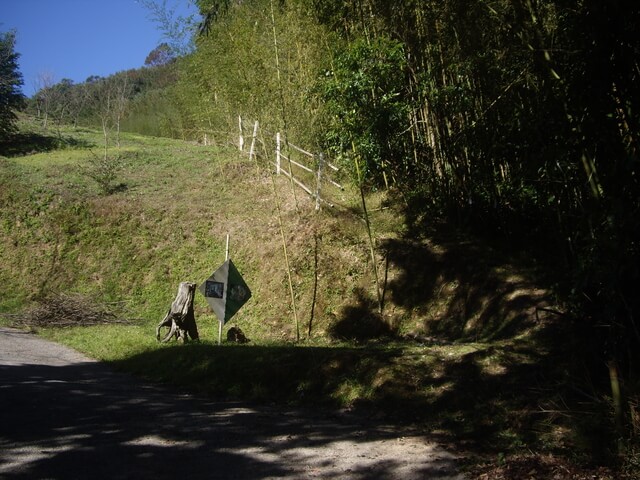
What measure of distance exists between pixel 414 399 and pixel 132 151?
22.2 meters

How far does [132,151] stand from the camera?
83.9 ft

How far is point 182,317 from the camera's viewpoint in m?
10.5

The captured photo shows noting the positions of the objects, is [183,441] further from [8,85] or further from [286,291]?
[8,85]

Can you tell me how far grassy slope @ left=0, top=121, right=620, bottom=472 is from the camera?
6129mm

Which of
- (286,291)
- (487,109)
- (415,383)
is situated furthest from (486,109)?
(286,291)

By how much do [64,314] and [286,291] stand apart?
207 inches

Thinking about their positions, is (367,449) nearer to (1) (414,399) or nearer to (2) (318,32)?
(1) (414,399)

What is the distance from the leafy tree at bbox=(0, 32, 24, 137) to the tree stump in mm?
20396

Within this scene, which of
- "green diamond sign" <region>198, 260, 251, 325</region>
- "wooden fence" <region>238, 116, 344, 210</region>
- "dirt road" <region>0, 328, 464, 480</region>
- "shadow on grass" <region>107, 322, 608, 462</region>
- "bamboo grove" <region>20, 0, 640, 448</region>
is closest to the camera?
"bamboo grove" <region>20, 0, 640, 448</region>

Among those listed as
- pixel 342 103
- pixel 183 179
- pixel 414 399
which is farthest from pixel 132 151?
pixel 414 399

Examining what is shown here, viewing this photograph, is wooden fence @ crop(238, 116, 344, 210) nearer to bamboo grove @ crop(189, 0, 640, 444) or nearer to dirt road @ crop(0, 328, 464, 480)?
bamboo grove @ crop(189, 0, 640, 444)

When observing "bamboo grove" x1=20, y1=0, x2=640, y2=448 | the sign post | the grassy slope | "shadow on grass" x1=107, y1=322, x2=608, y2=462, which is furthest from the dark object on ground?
"bamboo grove" x1=20, y1=0, x2=640, y2=448

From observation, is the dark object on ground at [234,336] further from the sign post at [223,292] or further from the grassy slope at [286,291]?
the sign post at [223,292]

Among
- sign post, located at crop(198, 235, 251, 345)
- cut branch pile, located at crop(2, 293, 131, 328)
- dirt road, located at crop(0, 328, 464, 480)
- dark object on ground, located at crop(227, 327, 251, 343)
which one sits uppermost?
sign post, located at crop(198, 235, 251, 345)
